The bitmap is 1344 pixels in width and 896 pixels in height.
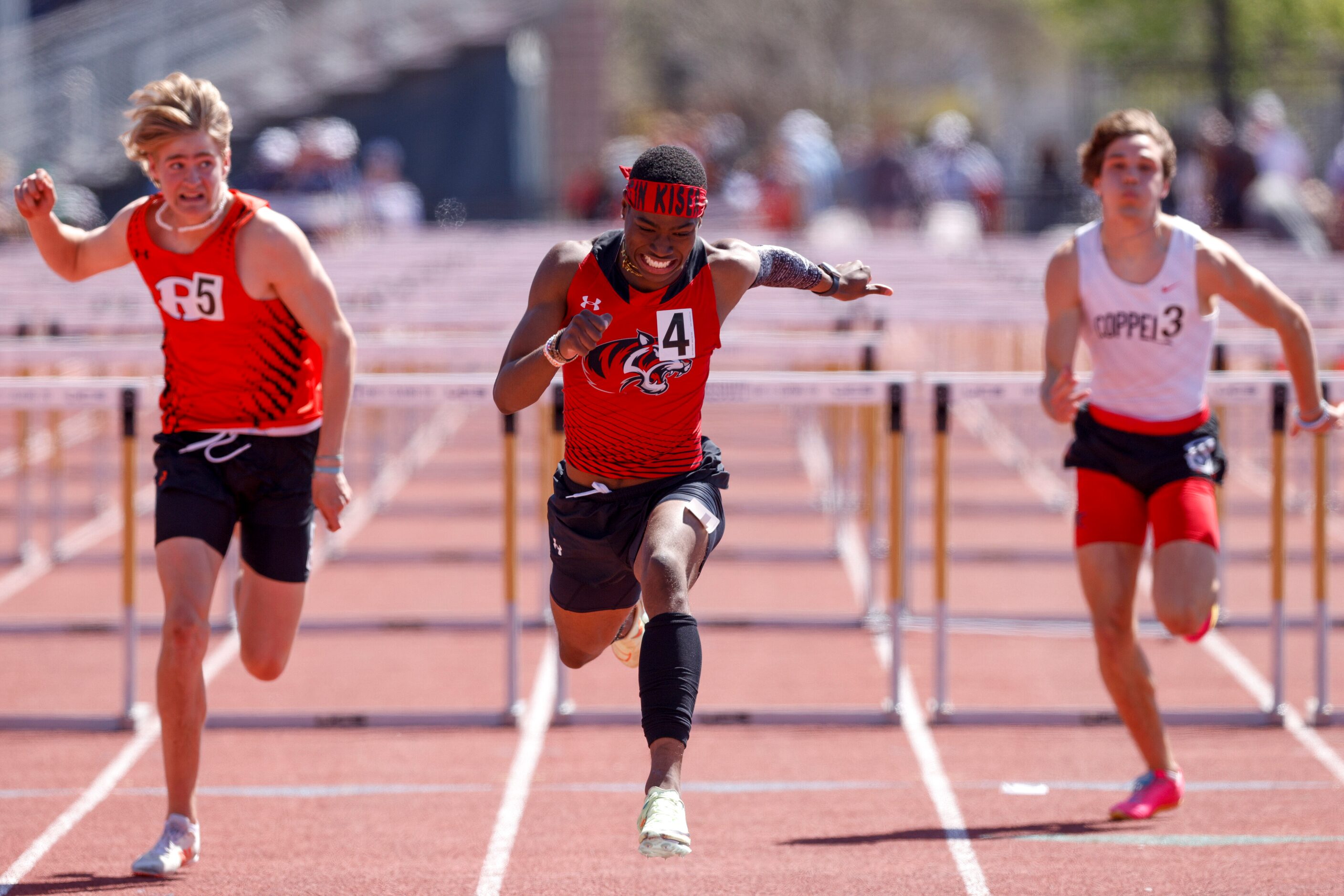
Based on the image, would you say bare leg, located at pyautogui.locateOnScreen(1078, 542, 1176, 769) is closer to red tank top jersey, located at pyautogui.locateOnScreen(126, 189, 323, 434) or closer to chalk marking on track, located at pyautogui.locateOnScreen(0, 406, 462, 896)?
red tank top jersey, located at pyautogui.locateOnScreen(126, 189, 323, 434)

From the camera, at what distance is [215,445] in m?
5.57

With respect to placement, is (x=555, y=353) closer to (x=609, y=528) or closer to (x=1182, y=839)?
(x=609, y=528)

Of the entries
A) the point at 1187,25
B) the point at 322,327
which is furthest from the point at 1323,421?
the point at 1187,25

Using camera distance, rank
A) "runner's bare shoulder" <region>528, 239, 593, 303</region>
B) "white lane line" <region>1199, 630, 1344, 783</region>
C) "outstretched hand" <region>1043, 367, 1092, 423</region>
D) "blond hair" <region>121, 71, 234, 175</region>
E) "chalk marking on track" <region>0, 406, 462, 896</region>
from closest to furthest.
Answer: "runner's bare shoulder" <region>528, 239, 593, 303</region>, "blond hair" <region>121, 71, 234, 175</region>, "outstretched hand" <region>1043, 367, 1092, 423</region>, "chalk marking on track" <region>0, 406, 462, 896</region>, "white lane line" <region>1199, 630, 1344, 783</region>

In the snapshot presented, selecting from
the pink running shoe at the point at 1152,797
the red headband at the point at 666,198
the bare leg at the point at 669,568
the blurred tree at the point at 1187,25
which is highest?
the blurred tree at the point at 1187,25

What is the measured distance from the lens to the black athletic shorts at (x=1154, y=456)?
19.7 ft

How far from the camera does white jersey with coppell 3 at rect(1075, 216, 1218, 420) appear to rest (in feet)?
19.7

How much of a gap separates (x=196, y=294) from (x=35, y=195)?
54cm

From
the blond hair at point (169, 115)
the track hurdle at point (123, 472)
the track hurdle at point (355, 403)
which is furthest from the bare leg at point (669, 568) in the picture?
the track hurdle at point (123, 472)

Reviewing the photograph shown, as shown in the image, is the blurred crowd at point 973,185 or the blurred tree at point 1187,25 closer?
the blurred crowd at point 973,185

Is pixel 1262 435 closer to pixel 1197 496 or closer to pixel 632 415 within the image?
pixel 1197 496

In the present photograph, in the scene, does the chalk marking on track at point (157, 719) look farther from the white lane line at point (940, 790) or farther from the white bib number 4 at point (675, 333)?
the white lane line at point (940, 790)

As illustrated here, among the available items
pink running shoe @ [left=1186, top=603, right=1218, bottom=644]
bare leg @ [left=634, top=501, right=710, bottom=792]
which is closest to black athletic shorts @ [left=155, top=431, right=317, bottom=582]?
bare leg @ [left=634, top=501, right=710, bottom=792]

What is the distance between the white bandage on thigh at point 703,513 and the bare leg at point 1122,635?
1.52 metres
